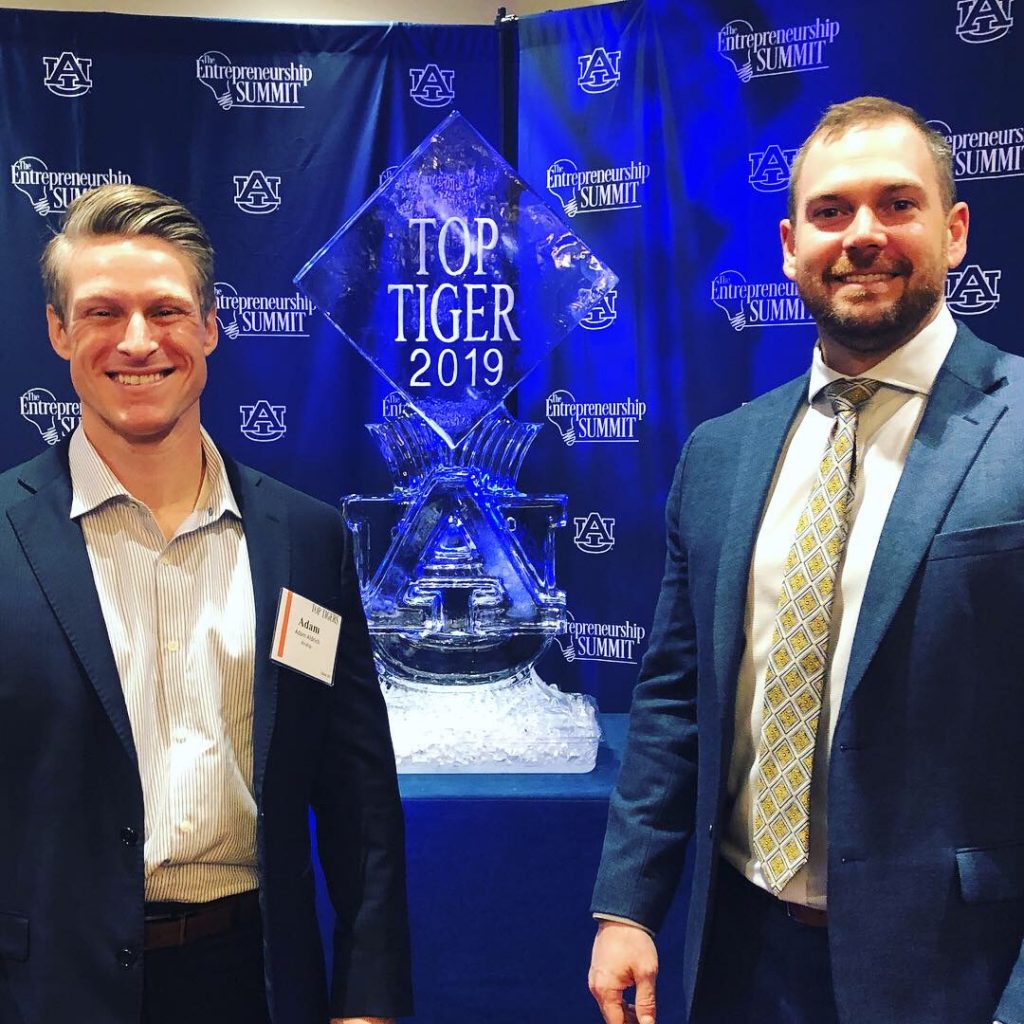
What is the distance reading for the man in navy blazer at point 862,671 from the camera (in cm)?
128

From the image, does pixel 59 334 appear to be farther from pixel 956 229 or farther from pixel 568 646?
pixel 568 646

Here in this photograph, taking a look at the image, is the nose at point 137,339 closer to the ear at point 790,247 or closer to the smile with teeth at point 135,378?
the smile with teeth at point 135,378

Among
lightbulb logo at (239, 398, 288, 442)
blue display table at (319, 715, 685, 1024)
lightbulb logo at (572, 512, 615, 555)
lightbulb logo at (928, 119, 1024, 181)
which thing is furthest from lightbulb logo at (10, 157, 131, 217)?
lightbulb logo at (928, 119, 1024, 181)

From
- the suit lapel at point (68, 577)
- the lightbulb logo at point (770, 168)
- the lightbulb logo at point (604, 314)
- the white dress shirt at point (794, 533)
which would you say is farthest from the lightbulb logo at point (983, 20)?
the suit lapel at point (68, 577)

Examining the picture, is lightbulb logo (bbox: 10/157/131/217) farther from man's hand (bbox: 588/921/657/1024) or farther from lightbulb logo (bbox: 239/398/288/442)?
man's hand (bbox: 588/921/657/1024)

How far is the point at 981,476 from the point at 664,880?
74 centimetres

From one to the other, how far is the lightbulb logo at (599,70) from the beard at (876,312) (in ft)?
7.01

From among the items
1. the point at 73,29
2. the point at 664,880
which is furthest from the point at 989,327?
the point at 73,29

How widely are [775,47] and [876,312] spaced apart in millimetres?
2078

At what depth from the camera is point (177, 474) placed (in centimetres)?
148

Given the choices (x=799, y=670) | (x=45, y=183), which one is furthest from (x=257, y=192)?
(x=799, y=670)

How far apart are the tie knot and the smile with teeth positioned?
36.1 inches

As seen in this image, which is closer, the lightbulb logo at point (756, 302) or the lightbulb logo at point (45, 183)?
the lightbulb logo at point (756, 302)

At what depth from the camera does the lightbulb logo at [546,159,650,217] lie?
11.0 ft
